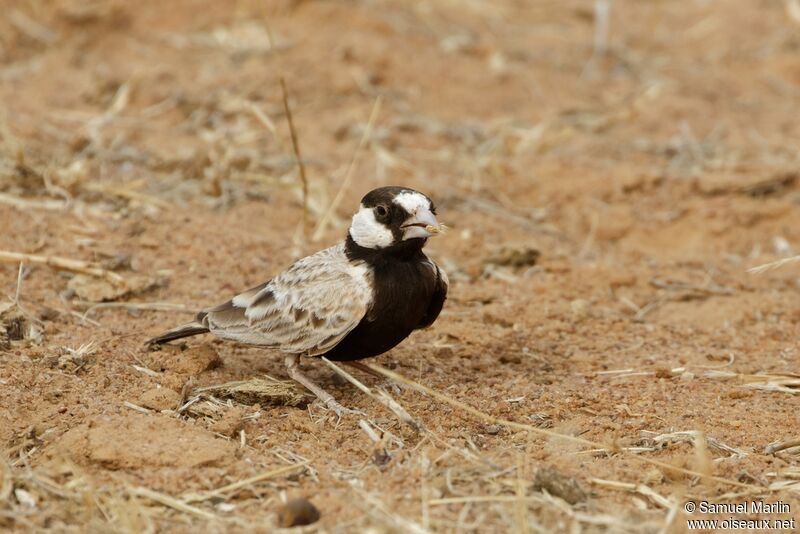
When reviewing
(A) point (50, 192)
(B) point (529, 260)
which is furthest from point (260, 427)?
(A) point (50, 192)

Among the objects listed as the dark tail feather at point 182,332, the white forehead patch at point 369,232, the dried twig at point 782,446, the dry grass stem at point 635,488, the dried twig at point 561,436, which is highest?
the white forehead patch at point 369,232

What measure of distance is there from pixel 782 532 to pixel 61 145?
7.04 m

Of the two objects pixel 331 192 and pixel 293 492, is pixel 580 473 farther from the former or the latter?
pixel 331 192

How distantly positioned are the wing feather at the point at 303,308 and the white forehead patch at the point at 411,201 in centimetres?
40

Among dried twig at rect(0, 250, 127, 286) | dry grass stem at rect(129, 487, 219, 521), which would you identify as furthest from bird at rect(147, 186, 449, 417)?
dry grass stem at rect(129, 487, 219, 521)

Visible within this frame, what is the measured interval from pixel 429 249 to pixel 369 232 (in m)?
2.28

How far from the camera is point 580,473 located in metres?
4.56

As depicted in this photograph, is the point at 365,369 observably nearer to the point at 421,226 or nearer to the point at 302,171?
the point at 421,226

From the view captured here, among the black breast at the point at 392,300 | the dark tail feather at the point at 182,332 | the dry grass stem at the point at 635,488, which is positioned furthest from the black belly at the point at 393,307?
the dry grass stem at the point at 635,488

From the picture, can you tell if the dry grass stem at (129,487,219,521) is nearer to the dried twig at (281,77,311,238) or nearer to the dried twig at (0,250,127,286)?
the dried twig at (0,250,127,286)

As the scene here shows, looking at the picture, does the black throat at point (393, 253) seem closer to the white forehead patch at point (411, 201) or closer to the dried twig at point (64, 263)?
the white forehead patch at point (411, 201)

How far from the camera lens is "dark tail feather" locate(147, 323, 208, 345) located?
5715 millimetres

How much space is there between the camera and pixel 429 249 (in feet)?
25.7

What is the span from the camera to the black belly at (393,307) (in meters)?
5.35
